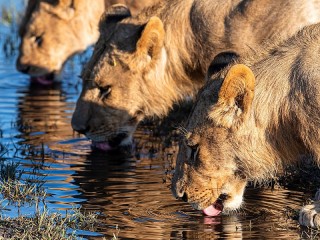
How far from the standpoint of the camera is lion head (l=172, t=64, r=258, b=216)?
7.98 meters

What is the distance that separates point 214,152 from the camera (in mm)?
8180

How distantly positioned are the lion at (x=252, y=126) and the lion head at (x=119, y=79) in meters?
2.33

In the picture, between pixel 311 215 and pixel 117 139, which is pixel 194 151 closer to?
pixel 311 215

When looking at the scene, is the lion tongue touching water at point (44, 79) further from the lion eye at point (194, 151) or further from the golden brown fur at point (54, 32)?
the lion eye at point (194, 151)

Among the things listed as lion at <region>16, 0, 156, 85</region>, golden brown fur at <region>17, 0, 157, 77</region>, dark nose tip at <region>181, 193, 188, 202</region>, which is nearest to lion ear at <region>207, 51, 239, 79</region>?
dark nose tip at <region>181, 193, 188, 202</region>

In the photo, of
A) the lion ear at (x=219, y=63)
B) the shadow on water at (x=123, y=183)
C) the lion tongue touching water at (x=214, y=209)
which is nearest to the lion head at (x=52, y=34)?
the shadow on water at (x=123, y=183)

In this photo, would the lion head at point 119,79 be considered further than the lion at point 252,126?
Yes

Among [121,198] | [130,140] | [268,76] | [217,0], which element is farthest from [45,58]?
[268,76]

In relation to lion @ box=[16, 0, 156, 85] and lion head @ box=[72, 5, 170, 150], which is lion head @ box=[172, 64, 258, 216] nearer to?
lion head @ box=[72, 5, 170, 150]

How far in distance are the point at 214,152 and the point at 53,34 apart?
26.2 ft

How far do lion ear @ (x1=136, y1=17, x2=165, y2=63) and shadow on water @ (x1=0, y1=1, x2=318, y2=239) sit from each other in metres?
1.16

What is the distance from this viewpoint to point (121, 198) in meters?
A: 9.19

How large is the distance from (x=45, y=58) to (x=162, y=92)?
532 cm

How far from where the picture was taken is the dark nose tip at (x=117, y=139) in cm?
1131
